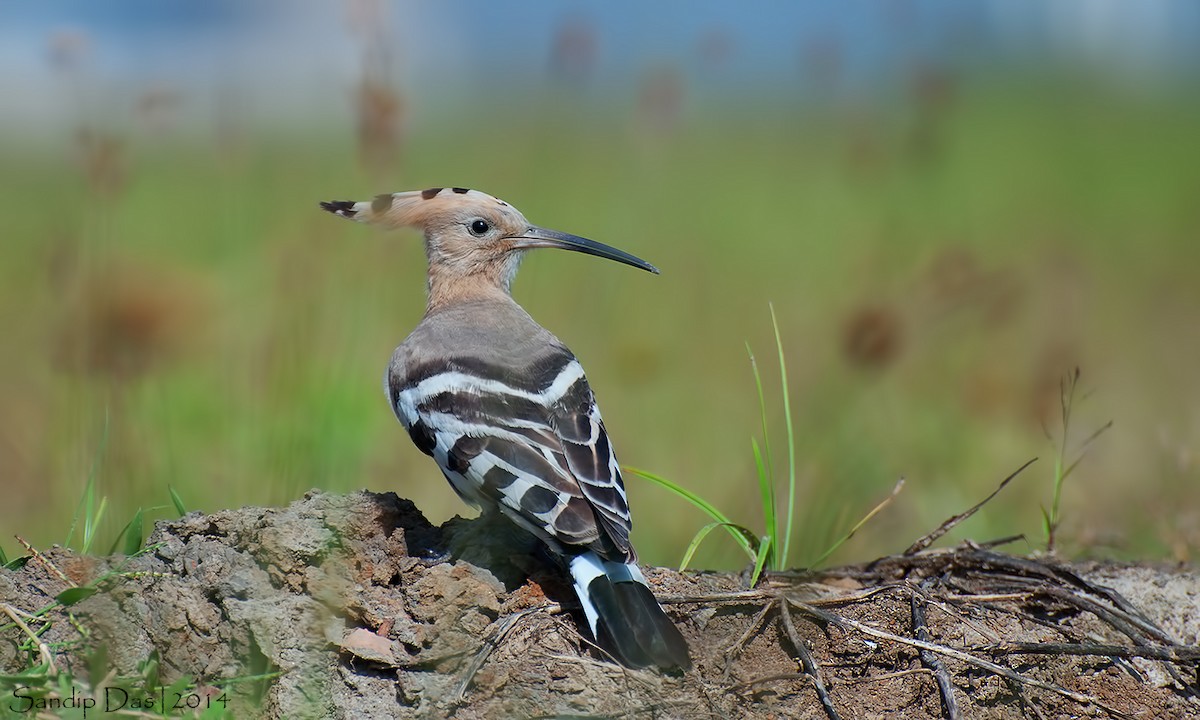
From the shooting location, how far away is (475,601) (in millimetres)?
2404

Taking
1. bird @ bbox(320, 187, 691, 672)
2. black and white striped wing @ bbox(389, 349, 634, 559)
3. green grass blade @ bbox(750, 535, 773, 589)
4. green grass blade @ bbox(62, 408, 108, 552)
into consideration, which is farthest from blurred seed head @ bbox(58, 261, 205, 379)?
green grass blade @ bbox(750, 535, 773, 589)

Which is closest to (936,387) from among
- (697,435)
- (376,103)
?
(697,435)

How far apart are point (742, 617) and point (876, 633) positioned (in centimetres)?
26

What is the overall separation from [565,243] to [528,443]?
113 centimetres

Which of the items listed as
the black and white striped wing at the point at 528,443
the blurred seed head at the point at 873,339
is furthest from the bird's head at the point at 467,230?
the blurred seed head at the point at 873,339

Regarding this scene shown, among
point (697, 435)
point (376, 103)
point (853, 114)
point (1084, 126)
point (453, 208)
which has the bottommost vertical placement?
point (697, 435)

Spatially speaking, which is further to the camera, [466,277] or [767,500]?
[466,277]

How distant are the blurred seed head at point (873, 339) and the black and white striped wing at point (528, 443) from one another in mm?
1311

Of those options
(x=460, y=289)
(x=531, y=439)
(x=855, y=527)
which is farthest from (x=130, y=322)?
(x=855, y=527)

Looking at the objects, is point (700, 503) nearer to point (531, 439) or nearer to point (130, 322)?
point (531, 439)

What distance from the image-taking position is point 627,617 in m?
2.29

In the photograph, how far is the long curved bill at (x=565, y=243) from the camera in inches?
139

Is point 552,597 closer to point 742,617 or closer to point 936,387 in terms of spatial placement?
point 742,617

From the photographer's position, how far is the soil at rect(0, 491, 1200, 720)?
7.36 ft
